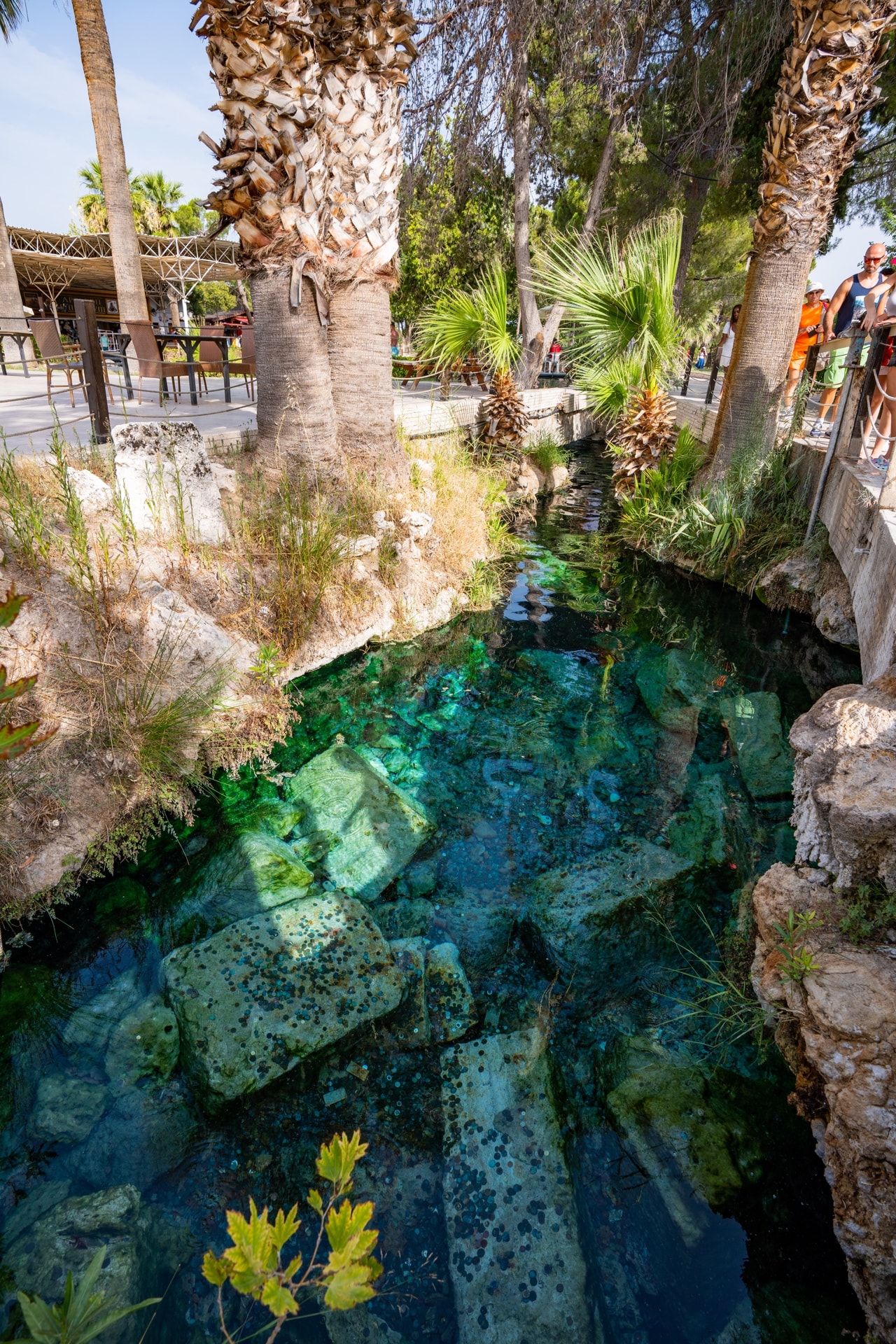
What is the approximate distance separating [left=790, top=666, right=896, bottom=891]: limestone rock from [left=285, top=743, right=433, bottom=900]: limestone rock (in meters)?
1.95

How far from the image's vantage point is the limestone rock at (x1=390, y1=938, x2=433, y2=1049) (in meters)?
2.79

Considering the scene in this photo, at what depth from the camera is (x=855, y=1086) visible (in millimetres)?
2129

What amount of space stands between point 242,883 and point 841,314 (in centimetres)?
815

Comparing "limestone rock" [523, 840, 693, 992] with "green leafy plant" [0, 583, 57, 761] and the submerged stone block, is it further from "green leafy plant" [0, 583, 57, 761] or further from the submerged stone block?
"green leafy plant" [0, 583, 57, 761]

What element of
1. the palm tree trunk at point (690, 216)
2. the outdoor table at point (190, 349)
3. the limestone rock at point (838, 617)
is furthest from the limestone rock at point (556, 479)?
the palm tree trunk at point (690, 216)

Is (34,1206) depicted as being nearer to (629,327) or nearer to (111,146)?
(629,327)


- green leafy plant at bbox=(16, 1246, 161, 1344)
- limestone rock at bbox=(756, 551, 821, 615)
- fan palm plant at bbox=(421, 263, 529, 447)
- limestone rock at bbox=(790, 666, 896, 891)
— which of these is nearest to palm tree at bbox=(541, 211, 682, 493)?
fan palm plant at bbox=(421, 263, 529, 447)

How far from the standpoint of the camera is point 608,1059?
2.70 m

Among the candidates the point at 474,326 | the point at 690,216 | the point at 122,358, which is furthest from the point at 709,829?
the point at 690,216

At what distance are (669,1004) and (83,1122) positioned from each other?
7.55 feet

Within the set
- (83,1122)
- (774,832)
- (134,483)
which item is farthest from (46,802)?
(774,832)

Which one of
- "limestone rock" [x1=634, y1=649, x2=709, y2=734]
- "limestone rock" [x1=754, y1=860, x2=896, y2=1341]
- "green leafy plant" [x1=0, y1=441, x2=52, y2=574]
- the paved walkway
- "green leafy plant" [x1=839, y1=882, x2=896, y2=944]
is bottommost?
"limestone rock" [x1=634, y1=649, x2=709, y2=734]

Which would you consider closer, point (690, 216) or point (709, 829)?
point (709, 829)

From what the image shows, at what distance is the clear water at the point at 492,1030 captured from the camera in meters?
2.09
